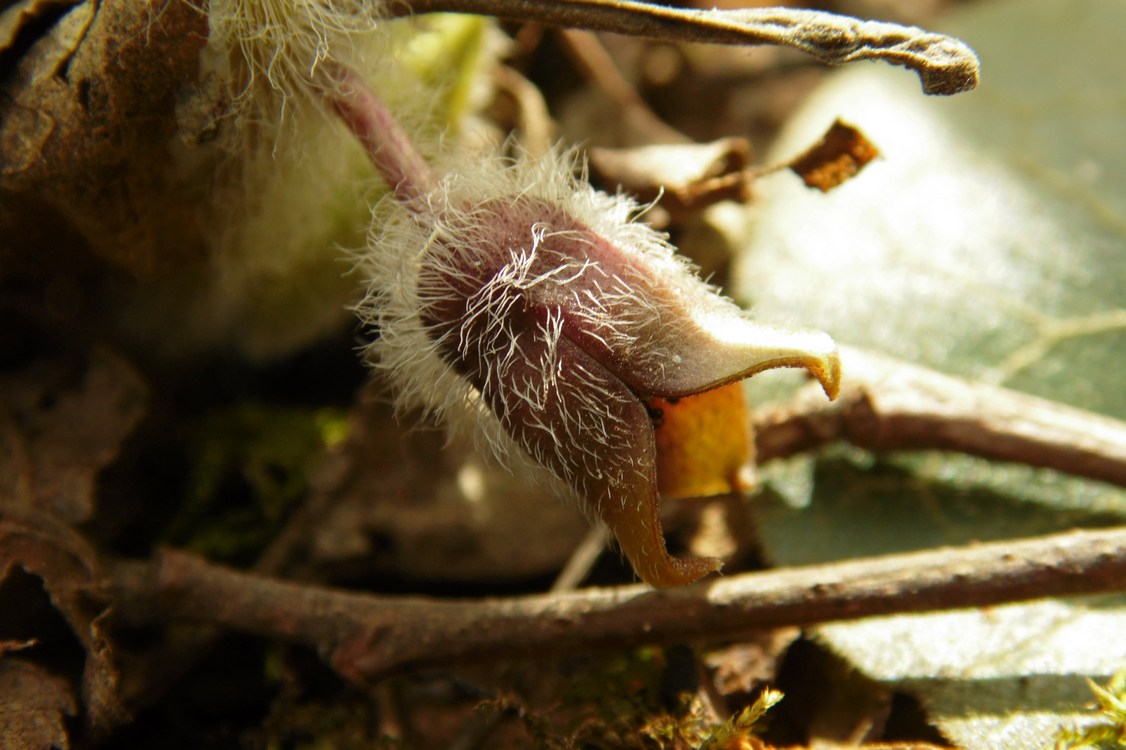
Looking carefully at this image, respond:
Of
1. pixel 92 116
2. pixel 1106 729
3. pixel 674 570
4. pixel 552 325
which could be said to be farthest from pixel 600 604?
pixel 92 116

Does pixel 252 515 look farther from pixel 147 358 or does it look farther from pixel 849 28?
pixel 849 28

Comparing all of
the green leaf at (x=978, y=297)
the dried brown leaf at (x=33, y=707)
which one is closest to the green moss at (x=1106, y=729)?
the green leaf at (x=978, y=297)

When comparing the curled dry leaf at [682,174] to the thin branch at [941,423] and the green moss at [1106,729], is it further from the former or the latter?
the green moss at [1106,729]

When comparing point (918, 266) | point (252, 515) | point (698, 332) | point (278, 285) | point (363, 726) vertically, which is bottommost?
point (918, 266)

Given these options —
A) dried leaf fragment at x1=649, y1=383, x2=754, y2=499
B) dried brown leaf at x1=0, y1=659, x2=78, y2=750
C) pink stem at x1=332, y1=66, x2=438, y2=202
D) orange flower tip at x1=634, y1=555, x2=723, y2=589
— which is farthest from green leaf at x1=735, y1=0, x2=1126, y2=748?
dried brown leaf at x1=0, y1=659, x2=78, y2=750

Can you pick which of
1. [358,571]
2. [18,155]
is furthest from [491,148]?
[358,571]

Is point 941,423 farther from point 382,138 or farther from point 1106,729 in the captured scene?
point 382,138

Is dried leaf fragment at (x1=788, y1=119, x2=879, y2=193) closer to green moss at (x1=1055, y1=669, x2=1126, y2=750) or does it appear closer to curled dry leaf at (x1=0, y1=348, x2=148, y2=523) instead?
green moss at (x1=1055, y1=669, x2=1126, y2=750)
